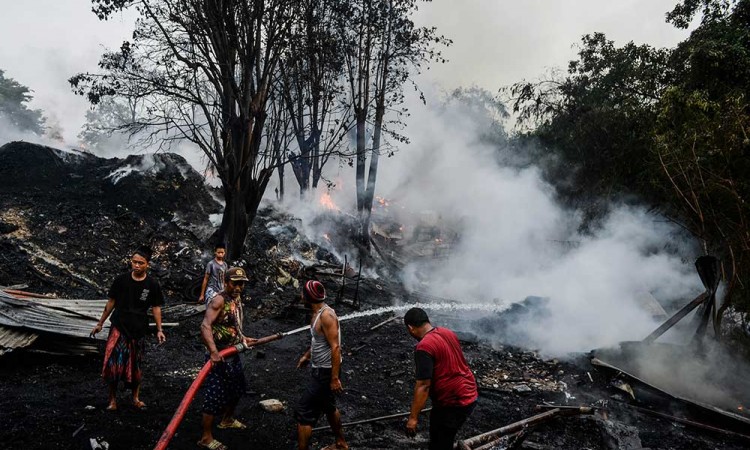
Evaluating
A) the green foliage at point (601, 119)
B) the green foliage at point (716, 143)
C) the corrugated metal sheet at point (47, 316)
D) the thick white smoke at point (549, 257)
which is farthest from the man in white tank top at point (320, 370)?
the green foliage at point (601, 119)

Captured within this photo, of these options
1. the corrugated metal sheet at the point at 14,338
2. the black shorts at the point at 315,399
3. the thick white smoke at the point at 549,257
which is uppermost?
the thick white smoke at the point at 549,257

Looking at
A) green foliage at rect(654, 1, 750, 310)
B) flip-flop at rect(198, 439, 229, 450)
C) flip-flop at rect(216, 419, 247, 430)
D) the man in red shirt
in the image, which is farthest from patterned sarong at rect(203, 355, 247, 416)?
green foliage at rect(654, 1, 750, 310)

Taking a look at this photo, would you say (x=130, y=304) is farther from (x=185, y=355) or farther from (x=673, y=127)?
(x=673, y=127)

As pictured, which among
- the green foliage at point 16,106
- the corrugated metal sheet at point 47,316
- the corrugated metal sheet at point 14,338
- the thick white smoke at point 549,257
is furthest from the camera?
the green foliage at point 16,106

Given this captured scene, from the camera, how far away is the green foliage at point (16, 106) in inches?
1428

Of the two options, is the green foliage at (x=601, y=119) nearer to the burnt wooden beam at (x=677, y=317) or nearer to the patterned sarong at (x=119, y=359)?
the burnt wooden beam at (x=677, y=317)

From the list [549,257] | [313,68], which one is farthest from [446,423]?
[313,68]

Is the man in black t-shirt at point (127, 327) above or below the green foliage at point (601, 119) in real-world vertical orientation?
below

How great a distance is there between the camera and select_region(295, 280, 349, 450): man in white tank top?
3.64m

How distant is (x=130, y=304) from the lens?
172 inches

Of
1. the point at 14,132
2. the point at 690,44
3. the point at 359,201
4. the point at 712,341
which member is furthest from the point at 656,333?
the point at 14,132

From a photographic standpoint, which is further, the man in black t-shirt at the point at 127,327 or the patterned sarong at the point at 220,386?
the man in black t-shirt at the point at 127,327

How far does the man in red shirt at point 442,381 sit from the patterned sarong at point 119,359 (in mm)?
3046

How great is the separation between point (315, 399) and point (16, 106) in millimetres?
47887
